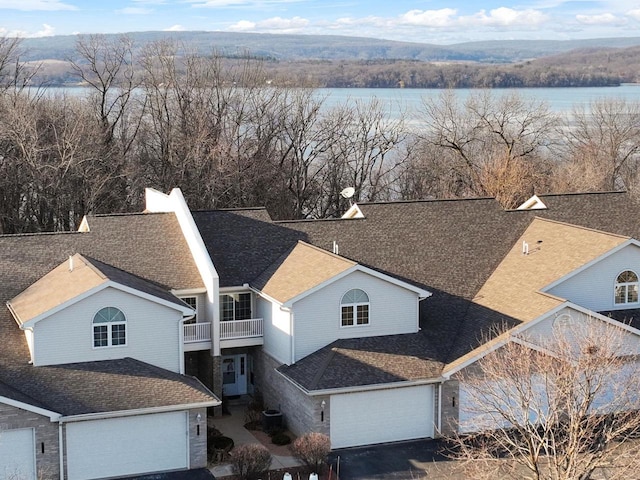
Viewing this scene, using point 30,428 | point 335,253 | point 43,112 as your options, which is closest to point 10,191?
point 43,112

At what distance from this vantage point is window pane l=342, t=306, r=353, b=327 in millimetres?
30248

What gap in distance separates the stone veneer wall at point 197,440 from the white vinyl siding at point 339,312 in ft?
13.8

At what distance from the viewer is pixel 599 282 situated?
107 feet

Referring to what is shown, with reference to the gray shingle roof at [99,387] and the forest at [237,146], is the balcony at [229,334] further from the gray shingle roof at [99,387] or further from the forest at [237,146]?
the forest at [237,146]

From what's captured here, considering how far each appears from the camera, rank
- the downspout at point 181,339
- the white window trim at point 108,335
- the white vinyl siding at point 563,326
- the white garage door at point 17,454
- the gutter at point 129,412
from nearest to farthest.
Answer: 1. the white garage door at point 17,454
2. the gutter at point 129,412
3. the white window trim at point 108,335
4. the downspout at point 181,339
5. the white vinyl siding at point 563,326

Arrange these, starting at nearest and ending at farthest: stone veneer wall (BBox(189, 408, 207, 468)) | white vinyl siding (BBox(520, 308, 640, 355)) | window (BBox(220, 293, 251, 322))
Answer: stone veneer wall (BBox(189, 408, 207, 468)) < white vinyl siding (BBox(520, 308, 640, 355)) < window (BBox(220, 293, 251, 322))

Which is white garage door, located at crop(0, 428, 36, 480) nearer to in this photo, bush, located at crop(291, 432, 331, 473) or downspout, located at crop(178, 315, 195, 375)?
downspout, located at crop(178, 315, 195, 375)

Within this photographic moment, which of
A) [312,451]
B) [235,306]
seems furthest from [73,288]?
[312,451]

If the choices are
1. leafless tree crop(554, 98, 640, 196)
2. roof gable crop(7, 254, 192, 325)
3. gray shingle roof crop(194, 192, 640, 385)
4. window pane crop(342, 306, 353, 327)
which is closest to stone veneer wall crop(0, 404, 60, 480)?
roof gable crop(7, 254, 192, 325)

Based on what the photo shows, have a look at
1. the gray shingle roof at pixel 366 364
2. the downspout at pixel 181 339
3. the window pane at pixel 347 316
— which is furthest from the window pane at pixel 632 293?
the downspout at pixel 181 339

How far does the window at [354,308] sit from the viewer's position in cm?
3019

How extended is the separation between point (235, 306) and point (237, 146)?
97.4 feet

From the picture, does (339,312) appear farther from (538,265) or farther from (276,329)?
(538,265)

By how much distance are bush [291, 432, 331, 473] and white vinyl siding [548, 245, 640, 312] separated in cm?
1030
